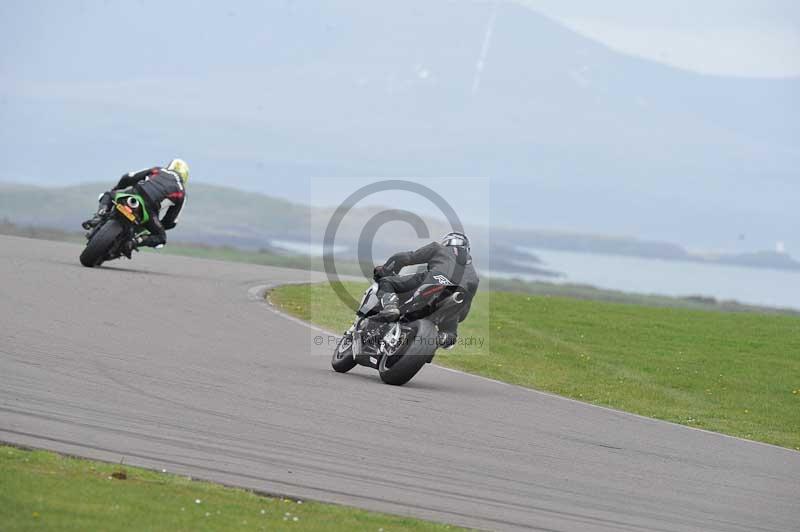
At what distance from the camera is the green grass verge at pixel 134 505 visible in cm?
815

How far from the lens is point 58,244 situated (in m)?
34.5

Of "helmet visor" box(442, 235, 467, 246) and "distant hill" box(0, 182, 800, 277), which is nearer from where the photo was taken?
"helmet visor" box(442, 235, 467, 246)

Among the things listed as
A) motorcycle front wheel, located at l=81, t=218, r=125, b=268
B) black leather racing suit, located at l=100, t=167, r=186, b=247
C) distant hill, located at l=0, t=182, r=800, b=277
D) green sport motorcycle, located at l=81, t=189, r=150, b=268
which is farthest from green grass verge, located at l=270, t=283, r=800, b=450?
distant hill, located at l=0, t=182, r=800, b=277

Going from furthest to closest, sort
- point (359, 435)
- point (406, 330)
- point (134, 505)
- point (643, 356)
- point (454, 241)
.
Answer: point (643, 356) → point (454, 241) → point (406, 330) → point (359, 435) → point (134, 505)

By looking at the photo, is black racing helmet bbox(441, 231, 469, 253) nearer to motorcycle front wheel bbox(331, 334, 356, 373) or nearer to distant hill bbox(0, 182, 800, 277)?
motorcycle front wheel bbox(331, 334, 356, 373)

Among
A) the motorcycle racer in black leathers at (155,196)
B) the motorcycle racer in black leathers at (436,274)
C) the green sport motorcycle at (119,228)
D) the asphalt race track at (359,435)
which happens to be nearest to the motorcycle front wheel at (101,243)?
the green sport motorcycle at (119,228)

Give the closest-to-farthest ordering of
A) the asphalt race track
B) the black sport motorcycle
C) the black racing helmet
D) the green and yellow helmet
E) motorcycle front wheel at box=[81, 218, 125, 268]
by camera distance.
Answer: the asphalt race track → the black sport motorcycle → the black racing helmet → motorcycle front wheel at box=[81, 218, 125, 268] → the green and yellow helmet

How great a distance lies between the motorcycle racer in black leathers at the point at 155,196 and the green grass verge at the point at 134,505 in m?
17.0

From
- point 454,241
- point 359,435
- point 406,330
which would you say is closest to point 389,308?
point 406,330

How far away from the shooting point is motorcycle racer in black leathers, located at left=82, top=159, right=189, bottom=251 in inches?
1039

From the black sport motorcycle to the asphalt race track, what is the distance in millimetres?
268

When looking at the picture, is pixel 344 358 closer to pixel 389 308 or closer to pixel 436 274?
pixel 389 308

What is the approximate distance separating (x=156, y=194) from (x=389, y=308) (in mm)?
11813

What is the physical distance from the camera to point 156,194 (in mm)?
26562
